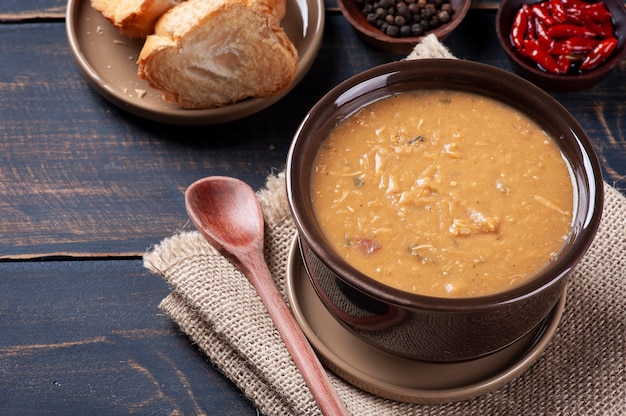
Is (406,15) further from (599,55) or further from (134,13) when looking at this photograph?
(134,13)

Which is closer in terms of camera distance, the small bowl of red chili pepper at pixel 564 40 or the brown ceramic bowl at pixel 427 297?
the brown ceramic bowl at pixel 427 297

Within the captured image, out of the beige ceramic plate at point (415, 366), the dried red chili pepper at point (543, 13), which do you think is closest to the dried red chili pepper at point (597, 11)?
the dried red chili pepper at point (543, 13)

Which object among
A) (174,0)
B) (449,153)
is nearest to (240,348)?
(449,153)

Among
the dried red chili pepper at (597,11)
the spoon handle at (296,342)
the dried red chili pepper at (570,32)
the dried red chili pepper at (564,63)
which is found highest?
the dried red chili pepper at (597,11)

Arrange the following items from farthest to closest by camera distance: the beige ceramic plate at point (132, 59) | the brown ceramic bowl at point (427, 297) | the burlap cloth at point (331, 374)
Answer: the beige ceramic plate at point (132, 59), the burlap cloth at point (331, 374), the brown ceramic bowl at point (427, 297)

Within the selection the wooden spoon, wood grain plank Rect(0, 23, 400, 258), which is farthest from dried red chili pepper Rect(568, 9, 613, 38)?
the wooden spoon

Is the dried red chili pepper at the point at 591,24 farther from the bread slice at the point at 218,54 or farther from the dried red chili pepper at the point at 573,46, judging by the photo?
the bread slice at the point at 218,54

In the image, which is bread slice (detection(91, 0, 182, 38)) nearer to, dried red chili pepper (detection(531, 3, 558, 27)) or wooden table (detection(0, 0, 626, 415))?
wooden table (detection(0, 0, 626, 415))
